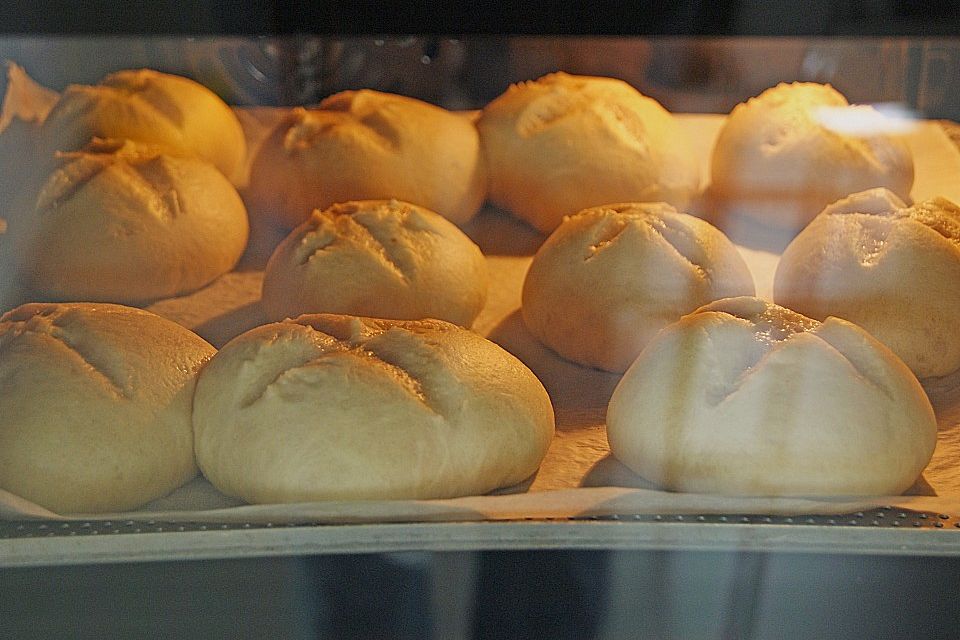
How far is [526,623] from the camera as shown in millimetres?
1005

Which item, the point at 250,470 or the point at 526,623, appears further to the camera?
the point at 250,470

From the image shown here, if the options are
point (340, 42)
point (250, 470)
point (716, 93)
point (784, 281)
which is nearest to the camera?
point (250, 470)

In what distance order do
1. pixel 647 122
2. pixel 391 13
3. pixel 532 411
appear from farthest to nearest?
pixel 647 122, pixel 532 411, pixel 391 13

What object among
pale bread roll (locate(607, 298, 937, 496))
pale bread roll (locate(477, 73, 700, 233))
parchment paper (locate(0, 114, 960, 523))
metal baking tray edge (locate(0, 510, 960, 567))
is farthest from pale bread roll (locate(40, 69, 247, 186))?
pale bread roll (locate(607, 298, 937, 496))

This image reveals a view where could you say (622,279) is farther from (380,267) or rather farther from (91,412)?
(91,412)

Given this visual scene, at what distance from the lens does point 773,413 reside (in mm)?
1112

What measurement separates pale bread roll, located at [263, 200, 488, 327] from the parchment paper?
76 mm

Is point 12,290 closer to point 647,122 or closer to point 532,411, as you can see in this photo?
point 532,411

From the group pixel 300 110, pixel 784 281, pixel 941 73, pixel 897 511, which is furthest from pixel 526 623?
pixel 300 110

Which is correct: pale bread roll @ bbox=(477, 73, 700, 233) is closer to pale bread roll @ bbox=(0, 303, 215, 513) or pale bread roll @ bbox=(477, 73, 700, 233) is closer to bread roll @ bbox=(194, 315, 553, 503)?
bread roll @ bbox=(194, 315, 553, 503)

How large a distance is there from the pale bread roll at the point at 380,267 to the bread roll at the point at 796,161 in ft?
1.67

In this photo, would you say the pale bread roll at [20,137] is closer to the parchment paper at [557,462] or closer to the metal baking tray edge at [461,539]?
the parchment paper at [557,462]

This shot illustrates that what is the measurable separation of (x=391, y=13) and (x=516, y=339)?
2.71ft

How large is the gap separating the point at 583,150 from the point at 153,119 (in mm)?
817
